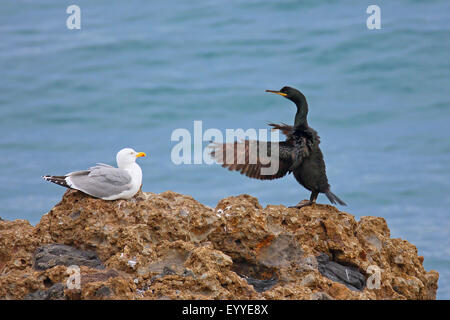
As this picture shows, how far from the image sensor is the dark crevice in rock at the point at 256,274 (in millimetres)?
6660

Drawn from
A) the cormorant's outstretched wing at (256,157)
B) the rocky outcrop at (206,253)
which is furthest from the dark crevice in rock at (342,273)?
the cormorant's outstretched wing at (256,157)

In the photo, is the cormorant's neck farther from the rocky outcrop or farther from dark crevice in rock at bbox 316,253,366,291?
dark crevice in rock at bbox 316,253,366,291

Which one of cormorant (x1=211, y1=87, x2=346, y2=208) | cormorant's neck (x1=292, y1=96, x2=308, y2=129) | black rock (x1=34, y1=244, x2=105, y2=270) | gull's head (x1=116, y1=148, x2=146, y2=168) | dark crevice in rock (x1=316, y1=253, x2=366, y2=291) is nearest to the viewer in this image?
black rock (x1=34, y1=244, x2=105, y2=270)

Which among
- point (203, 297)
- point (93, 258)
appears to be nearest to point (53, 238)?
point (93, 258)

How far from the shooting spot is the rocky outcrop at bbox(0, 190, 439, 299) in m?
6.25

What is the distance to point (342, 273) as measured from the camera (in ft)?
22.6

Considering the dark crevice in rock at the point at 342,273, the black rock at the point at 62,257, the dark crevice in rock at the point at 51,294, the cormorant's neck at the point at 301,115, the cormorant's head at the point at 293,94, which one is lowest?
the dark crevice in rock at the point at 342,273

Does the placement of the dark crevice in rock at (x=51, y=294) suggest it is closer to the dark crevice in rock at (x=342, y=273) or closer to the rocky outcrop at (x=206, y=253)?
the rocky outcrop at (x=206, y=253)

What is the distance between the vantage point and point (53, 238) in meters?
7.06

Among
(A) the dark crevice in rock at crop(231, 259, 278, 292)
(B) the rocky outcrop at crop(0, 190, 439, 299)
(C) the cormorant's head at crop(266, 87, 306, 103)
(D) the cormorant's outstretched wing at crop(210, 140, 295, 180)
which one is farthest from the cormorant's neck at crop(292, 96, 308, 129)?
(A) the dark crevice in rock at crop(231, 259, 278, 292)

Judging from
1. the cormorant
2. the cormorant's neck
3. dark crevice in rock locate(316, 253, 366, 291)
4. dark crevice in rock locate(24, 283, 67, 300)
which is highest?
the cormorant's neck

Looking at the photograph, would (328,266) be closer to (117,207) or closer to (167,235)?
(167,235)

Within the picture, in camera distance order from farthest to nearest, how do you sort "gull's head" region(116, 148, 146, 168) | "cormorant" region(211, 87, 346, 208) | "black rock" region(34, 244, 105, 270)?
1. "cormorant" region(211, 87, 346, 208)
2. "gull's head" region(116, 148, 146, 168)
3. "black rock" region(34, 244, 105, 270)

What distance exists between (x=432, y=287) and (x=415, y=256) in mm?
338
